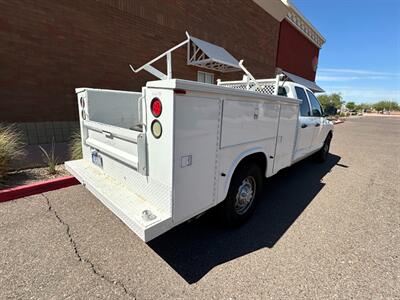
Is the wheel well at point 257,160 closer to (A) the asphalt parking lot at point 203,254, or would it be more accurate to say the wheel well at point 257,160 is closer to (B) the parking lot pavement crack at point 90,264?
(A) the asphalt parking lot at point 203,254

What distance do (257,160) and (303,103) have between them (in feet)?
7.53

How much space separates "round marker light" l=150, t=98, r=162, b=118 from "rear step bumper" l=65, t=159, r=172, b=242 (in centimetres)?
86

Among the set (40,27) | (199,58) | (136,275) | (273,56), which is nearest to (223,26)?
(199,58)

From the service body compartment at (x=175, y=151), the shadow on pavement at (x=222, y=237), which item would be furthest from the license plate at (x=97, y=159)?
the shadow on pavement at (x=222, y=237)

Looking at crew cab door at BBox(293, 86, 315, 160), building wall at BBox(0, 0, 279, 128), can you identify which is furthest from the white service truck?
building wall at BBox(0, 0, 279, 128)

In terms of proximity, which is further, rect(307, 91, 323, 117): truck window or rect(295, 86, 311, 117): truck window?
rect(307, 91, 323, 117): truck window

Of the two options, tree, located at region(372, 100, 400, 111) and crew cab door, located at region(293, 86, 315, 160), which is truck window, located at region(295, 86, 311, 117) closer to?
crew cab door, located at region(293, 86, 315, 160)

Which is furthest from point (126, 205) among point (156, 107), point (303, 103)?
point (303, 103)

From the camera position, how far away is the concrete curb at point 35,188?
3350mm

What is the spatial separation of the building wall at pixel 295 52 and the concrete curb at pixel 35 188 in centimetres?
1809

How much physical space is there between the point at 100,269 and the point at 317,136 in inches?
204

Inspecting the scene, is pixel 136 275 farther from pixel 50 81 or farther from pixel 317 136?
pixel 50 81

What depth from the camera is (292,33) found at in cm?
1941

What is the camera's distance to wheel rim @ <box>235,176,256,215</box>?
9.57 ft
